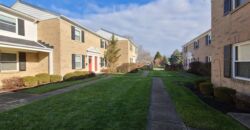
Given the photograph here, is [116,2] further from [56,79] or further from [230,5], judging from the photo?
[230,5]

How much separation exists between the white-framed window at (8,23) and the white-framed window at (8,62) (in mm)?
1866

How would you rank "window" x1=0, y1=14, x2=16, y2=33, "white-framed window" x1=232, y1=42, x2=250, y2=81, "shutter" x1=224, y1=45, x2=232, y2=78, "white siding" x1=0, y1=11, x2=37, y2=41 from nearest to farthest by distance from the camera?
"white-framed window" x1=232, y1=42, x2=250, y2=81 < "shutter" x1=224, y1=45, x2=232, y2=78 < "window" x1=0, y1=14, x2=16, y2=33 < "white siding" x1=0, y1=11, x2=37, y2=41

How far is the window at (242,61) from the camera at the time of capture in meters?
8.05

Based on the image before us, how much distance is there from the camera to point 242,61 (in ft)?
27.6

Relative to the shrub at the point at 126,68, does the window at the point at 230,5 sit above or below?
above

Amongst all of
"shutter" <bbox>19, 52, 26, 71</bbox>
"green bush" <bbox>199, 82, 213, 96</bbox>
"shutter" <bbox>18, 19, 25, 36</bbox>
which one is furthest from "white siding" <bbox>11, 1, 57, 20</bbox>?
"green bush" <bbox>199, 82, 213, 96</bbox>

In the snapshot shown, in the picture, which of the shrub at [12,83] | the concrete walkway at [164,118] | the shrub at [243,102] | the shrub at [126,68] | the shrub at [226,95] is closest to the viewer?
the concrete walkway at [164,118]

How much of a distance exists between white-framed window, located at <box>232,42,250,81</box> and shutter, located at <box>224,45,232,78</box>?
204 mm

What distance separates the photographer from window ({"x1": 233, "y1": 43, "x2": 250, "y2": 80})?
26.4ft

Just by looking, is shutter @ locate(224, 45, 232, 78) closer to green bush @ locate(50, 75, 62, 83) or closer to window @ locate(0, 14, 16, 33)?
green bush @ locate(50, 75, 62, 83)

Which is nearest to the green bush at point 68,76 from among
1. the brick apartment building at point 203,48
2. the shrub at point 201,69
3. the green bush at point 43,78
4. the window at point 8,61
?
the green bush at point 43,78

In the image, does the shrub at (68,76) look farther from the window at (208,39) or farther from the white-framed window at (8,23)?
the window at (208,39)

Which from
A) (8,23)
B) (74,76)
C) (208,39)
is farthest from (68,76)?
(208,39)

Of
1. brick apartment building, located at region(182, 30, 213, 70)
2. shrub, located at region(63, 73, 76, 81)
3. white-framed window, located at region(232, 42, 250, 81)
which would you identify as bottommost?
shrub, located at region(63, 73, 76, 81)
